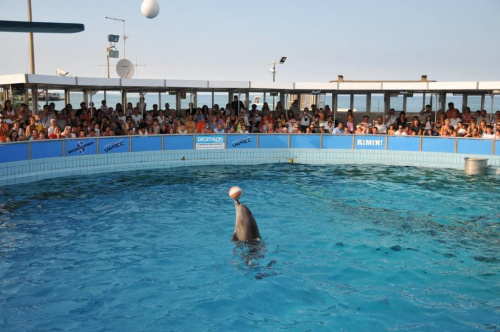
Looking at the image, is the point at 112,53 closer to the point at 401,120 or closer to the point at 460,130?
the point at 401,120

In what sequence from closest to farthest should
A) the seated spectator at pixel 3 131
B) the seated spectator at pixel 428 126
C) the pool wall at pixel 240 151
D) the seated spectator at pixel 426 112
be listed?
the seated spectator at pixel 3 131, the pool wall at pixel 240 151, the seated spectator at pixel 428 126, the seated spectator at pixel 426 112

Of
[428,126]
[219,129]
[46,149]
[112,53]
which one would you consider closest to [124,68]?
[112,53]

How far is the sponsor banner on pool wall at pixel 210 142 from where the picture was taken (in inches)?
756

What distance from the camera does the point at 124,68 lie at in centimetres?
2081

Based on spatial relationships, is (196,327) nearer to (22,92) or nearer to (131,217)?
(131,217)

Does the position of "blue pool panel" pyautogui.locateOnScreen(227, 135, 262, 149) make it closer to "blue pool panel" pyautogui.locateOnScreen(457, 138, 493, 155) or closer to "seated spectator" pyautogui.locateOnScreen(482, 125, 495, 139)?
"blue pool panel" pyautogui.locateOnScreen(457, 138, 493, 155)

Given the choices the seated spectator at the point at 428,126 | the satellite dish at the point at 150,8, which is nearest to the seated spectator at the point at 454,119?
the seated spectator at the point at 428,126

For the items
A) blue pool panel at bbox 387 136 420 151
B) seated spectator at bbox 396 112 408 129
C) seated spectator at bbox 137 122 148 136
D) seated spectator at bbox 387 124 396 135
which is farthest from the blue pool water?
seated spectator at bbox 396 112 408 129

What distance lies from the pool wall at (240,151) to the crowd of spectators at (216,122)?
655 mm

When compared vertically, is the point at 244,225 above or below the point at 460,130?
below

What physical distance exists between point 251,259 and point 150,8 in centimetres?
1282

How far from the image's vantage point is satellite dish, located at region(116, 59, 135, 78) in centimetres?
2072

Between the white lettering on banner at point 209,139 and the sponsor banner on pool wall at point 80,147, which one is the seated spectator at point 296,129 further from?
the sponsor banner on pool wall at point 80,147

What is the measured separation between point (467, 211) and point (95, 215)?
27.6 ft
